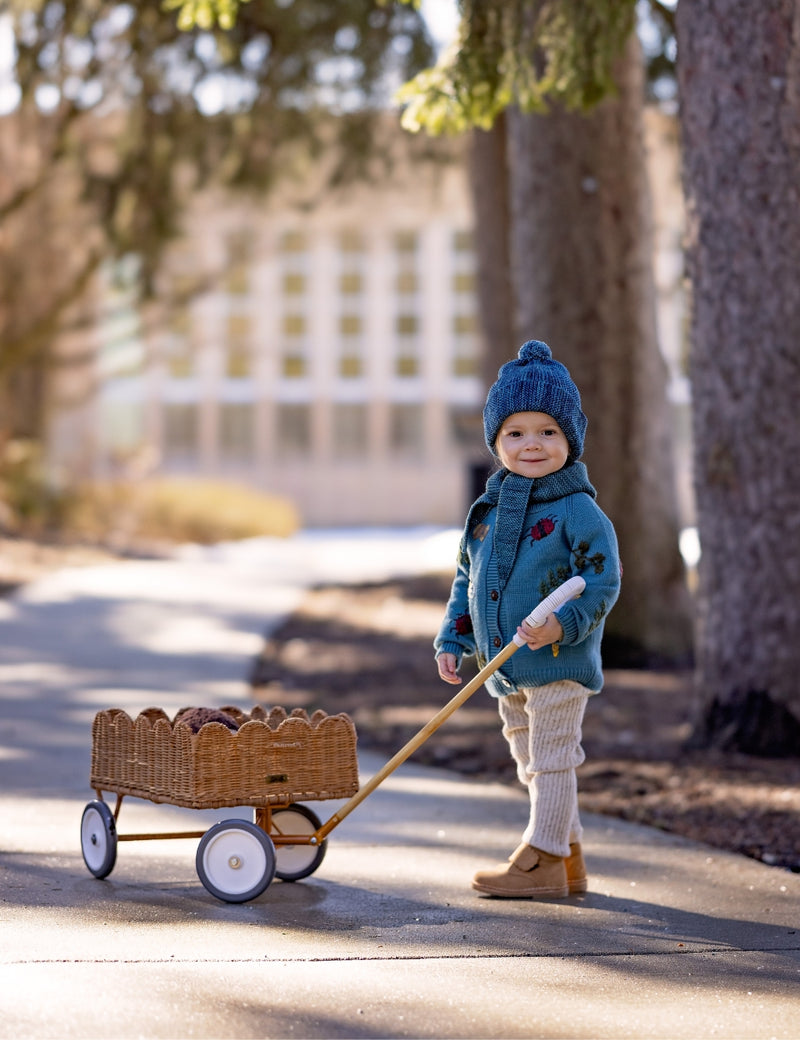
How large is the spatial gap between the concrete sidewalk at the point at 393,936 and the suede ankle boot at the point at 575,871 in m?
0.05

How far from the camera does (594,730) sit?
8.95m

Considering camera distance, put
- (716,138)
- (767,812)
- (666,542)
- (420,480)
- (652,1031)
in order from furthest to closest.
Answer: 1. (420,480)
2. (666,542)
3. (716,138)
4. (767,812)
5. (652,1031)

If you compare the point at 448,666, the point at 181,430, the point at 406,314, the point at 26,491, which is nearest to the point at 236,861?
the point at 448,666

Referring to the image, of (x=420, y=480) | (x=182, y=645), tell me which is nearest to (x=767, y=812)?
(x=182, y=645)

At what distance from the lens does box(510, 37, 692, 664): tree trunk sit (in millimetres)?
10703

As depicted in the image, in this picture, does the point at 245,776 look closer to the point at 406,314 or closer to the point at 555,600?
the point at 555,600

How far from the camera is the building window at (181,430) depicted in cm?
5041

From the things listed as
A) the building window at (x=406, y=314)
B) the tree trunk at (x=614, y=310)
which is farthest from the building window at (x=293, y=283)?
the tree trunk at (x=614, y=310)

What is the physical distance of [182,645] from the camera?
484 inches

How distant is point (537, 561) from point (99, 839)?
5.24ft

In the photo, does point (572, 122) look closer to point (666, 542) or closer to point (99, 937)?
point (666, 542)

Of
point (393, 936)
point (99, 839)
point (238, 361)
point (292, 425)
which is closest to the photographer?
point (393, 936)

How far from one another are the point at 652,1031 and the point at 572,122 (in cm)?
808

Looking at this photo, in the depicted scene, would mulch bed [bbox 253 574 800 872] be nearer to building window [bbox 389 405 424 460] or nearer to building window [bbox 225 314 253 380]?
building window [bbox 389 405 424 460]
